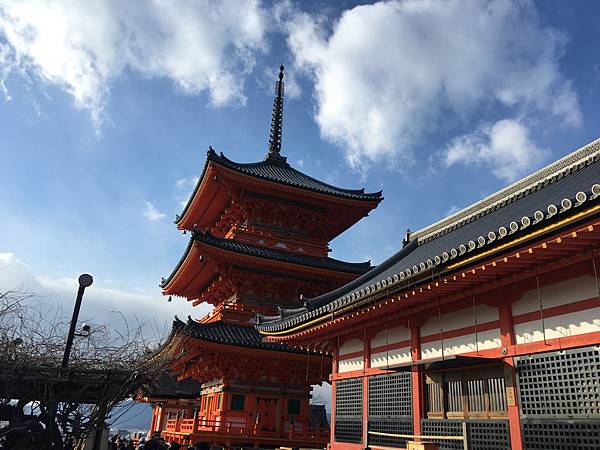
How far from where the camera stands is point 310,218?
23312mm

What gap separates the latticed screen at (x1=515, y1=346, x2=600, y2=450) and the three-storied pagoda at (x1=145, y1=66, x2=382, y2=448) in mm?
9073

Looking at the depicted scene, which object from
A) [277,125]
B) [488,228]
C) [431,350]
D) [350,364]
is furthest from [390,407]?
[277,125]

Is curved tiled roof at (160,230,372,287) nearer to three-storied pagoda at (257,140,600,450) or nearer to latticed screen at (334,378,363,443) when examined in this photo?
three-storied pagoda at (257,140,600,450)

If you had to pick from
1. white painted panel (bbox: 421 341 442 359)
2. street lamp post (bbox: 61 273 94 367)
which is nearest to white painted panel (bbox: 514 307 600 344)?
white painted panel (bbox: 421 341 442 359)

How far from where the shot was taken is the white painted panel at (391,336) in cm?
1127

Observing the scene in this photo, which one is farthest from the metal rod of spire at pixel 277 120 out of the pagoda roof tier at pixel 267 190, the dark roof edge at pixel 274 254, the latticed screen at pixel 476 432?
the latticed screen at pixel 476 432

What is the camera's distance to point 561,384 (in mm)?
7500

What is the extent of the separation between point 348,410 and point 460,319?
179 inches

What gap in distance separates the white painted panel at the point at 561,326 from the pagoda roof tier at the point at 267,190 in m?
14.6

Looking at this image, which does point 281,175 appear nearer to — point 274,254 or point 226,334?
point 274,254

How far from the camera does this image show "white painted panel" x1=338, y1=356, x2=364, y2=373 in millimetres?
12744

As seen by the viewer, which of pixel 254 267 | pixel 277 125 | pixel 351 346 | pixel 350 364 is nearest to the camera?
pixel 350 364

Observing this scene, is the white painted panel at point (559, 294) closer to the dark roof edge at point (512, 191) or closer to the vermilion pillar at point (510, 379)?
the vermilion pillar at point (510, 379)

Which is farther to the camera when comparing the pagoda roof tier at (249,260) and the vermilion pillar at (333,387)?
the pagoda roof tier at (249,260)
